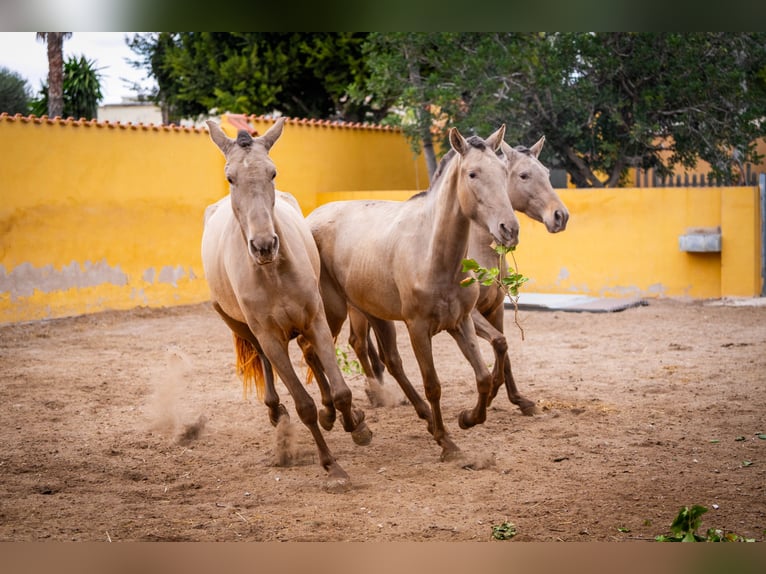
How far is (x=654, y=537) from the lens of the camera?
4.21m

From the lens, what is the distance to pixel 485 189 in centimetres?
520

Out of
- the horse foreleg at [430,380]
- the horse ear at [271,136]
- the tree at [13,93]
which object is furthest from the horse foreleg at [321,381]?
the tree at [13,93]

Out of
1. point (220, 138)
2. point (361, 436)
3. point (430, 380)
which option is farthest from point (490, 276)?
point (220, 138)

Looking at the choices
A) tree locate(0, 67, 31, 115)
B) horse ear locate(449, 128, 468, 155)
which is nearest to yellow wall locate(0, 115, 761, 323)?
horse ear locate(449, 128, 468, 155)

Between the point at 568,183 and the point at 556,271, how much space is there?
404 centimetres

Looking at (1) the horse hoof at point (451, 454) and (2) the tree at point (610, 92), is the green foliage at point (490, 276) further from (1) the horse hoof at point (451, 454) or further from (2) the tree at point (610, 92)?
(2) the tree at point (610, 92)

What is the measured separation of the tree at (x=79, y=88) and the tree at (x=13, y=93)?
154cm

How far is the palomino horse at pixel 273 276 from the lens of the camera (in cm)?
482

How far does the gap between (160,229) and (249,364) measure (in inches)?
283

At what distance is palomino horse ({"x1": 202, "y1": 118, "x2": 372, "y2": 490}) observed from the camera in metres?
4.82

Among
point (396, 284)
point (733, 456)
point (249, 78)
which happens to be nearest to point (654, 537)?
point (733, 456)

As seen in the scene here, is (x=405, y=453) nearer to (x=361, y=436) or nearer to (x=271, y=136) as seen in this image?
(x=361, y=436)

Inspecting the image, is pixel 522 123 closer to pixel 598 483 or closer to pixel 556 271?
pixel 556 271
